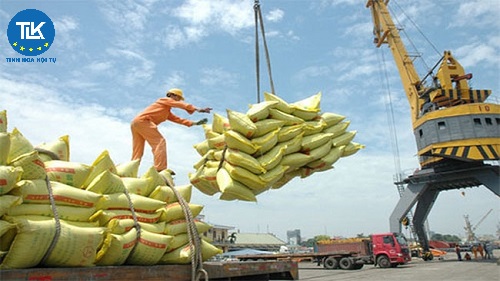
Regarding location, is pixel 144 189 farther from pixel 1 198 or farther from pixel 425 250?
pixel 425 250

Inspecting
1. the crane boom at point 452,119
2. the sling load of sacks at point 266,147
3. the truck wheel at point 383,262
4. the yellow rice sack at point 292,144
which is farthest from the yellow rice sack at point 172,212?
the crane boom at point 452,119

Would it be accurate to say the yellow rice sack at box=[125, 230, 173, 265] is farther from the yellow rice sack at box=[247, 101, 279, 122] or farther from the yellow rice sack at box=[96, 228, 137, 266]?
the yellow rice sack at box=[247, 101, 279, 122]

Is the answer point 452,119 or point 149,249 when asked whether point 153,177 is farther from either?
point 452,119

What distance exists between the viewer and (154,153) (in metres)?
4.35

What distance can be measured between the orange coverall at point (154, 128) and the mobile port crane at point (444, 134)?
70.0 ft

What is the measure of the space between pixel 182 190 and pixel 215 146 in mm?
888

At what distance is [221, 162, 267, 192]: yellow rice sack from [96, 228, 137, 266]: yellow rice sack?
1.38 meters

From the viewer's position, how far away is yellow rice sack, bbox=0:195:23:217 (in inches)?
79.7

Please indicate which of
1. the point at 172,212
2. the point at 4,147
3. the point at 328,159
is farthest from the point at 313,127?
the point at 4,147

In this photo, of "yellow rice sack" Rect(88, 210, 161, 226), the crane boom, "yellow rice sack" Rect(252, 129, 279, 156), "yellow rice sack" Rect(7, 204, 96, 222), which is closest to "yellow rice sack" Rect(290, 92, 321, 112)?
"yellow rice sack" Rect(252, 129, 279, 156)

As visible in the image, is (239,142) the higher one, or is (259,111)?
(259,111)

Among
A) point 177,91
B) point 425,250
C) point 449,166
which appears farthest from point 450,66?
point 177,91

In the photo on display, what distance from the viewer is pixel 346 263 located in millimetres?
20016

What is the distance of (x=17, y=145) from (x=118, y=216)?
80 centimetres
